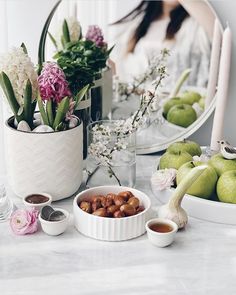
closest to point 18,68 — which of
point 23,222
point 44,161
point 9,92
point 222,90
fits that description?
point 9,92

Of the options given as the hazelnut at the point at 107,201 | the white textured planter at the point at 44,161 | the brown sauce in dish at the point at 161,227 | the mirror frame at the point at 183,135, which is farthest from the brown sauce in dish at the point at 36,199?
the mirror frame at the point at 183,135

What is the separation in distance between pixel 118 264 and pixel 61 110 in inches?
12.9

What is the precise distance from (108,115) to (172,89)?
0.18m

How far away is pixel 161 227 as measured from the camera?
38.5 inches

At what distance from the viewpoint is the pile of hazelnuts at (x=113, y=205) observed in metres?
0.98

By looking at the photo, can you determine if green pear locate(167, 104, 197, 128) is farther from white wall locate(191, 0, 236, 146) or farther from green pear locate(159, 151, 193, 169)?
green pear locate(159, 151, 193, 169)

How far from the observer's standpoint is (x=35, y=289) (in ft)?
2.73

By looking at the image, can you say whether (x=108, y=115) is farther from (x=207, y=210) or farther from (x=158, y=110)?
(x=207, y=210)

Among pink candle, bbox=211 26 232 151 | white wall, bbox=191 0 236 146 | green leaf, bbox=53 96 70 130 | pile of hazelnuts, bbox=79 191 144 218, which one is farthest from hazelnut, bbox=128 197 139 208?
white wall, bbox=191 0 236 146

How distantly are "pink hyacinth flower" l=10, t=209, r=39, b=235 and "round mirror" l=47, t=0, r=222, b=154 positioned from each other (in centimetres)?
48

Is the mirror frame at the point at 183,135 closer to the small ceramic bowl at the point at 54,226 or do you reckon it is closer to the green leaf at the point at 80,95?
the green leaf at the point at 80,95

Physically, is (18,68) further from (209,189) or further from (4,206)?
(209,189)

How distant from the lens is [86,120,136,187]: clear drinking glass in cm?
113

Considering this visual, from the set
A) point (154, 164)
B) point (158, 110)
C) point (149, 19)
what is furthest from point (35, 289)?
point (149, 19)
